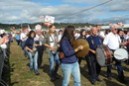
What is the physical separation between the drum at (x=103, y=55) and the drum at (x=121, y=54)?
9.6 inches

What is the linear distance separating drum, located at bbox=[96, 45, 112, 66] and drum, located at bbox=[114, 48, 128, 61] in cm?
24

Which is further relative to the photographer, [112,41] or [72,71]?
[112,41]

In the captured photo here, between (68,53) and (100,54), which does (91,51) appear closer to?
(100,54)

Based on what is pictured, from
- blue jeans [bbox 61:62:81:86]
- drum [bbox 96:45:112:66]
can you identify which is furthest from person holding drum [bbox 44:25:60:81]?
blue jeans [bbox 61:62:81:86]

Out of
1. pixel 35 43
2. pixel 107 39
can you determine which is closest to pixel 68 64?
pixel 107 39

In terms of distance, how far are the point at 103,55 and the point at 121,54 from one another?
569mm

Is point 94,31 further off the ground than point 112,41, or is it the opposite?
point 94,31

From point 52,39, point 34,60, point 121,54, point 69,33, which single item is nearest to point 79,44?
point 69,33

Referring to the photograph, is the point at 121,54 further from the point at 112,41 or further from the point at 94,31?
the point at 94,31

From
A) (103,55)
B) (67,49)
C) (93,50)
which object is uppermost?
(67,49)

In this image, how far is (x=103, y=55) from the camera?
12492mm

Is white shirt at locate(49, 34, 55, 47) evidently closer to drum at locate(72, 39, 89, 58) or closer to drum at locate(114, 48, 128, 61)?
drum at locate(114, 48, 128, 61)

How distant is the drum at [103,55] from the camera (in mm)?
12463

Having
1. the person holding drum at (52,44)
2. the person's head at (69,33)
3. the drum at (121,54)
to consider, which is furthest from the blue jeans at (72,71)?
the person holding drum at (52,44)
